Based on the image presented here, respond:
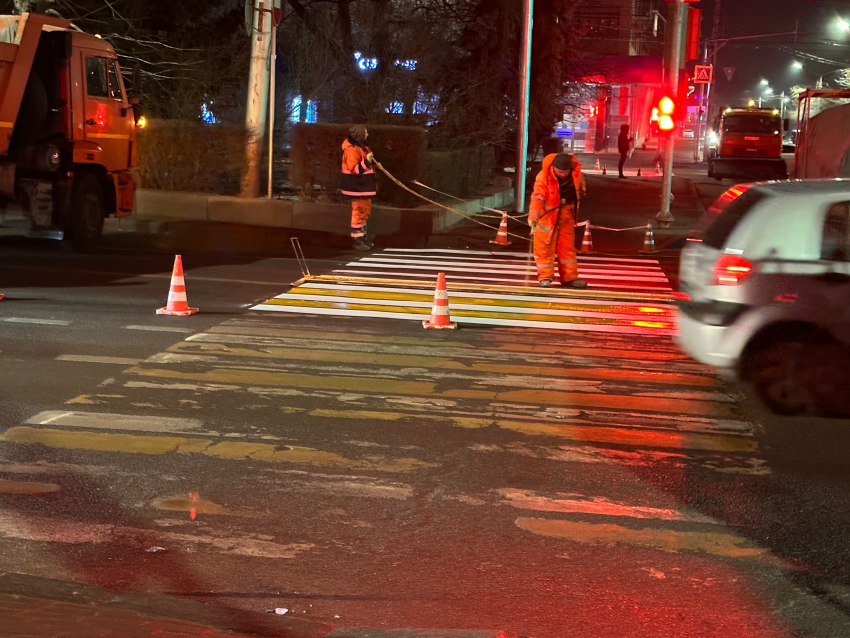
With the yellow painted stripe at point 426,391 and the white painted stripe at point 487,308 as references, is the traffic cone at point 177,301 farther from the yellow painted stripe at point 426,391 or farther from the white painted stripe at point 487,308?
the yellow painted stripe at point 426,391

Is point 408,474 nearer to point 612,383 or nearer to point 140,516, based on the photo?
point 140,516

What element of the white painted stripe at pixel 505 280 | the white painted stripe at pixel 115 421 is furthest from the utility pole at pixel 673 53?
the white painted stripe at pixel 115 421

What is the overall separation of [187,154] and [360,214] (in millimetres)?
5262

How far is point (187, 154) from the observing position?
2030 cm

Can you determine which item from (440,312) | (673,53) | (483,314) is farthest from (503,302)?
(673,53)

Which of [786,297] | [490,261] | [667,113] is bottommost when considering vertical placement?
[490,261]

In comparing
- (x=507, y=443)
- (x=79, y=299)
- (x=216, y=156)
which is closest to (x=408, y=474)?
(x=507, y=443)

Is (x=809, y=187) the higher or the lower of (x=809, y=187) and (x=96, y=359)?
the higher

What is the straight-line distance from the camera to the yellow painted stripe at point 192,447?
20.2 ft

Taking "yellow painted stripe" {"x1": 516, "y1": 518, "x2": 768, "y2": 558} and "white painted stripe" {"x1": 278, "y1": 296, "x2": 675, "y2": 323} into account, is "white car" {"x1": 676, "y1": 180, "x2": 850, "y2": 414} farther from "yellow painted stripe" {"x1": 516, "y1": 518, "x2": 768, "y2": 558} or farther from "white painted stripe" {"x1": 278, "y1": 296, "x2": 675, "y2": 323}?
"white painted stripe" {"x1": 278, "y1": 296, "x2": 675, "y2": 323}

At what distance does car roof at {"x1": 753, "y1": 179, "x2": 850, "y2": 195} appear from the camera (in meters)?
7.27

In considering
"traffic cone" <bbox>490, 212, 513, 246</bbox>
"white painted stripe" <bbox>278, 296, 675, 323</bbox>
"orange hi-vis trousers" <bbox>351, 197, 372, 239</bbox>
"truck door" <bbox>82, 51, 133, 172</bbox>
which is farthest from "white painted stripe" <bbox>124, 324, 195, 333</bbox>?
"traffic cone" <bbox>490, 212, 513, 246</bbox>

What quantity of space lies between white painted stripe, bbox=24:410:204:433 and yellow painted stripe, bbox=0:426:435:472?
145 mm

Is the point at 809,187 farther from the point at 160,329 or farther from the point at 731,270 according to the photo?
the point at 160,329
